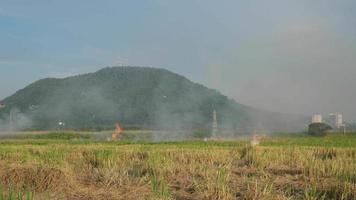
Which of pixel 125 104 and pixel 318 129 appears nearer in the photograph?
pixel 318 129

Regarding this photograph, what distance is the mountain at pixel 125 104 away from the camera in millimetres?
131125

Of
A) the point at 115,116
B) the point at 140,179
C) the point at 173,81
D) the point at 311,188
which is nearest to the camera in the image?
the point at 311,188

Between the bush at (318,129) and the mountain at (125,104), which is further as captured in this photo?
the mountain at (125,104)

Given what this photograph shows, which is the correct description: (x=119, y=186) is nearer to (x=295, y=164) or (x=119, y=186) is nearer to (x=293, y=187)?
(x=293, y=187)

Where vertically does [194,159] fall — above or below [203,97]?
below

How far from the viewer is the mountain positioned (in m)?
131

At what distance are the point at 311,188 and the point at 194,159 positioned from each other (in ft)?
20.9

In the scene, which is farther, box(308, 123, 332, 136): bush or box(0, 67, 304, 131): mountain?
box(0, 67, 304, 131): mountain

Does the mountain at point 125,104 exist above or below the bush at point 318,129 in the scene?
above

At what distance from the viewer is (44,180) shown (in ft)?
35.6

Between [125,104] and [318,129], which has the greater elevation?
[125,104]

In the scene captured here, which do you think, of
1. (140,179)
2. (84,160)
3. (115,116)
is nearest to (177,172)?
(140,179)

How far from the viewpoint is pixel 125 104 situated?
157625 mm

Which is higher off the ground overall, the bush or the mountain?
the mountain
